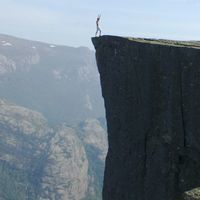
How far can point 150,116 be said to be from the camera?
37.4 meters

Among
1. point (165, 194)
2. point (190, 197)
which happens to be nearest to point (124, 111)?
point (165, 194)

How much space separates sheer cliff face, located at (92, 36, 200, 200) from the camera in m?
34.9

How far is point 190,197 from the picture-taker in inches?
720

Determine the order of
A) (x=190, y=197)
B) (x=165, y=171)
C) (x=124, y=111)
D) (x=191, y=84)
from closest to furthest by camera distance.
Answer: (x=190, y=197) → (x=191, y=84) → (x=165, y=171) → (x=124, y=111)

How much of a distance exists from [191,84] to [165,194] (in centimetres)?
944

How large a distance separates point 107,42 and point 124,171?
12.0 m

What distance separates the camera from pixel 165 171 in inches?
1441

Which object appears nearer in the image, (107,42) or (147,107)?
(147,107)

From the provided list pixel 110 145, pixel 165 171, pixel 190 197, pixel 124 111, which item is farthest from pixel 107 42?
pixel 190 197

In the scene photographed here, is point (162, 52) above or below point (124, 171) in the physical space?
above

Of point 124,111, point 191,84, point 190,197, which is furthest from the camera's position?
point 124,111

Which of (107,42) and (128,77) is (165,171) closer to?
(128,77)

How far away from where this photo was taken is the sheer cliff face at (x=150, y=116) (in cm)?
3488

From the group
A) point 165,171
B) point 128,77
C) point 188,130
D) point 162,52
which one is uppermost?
point 162,52
